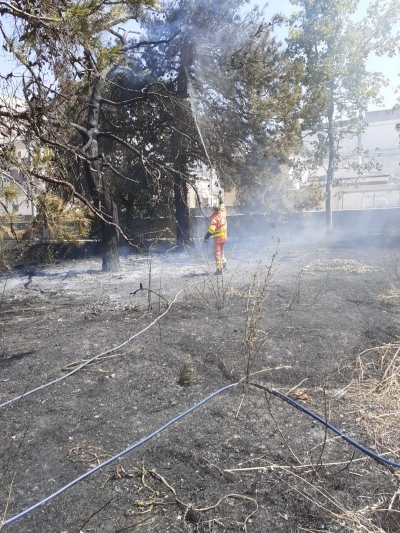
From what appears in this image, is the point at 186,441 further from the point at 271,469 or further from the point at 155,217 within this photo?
the point at 155,217

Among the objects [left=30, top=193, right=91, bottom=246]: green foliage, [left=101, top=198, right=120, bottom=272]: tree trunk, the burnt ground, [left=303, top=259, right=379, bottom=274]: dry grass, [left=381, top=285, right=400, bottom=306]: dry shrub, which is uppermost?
[left=30, top=193, right=91, bottom=246]: green foliage

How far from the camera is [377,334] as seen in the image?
5117 mm

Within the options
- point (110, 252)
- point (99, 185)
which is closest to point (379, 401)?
point (99, 185)

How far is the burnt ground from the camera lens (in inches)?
94.8

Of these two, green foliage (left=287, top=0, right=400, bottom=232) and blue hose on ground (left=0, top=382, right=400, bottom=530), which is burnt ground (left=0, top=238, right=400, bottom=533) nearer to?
blue hose on ground (left=0, top=382, right=400, bottom=530)

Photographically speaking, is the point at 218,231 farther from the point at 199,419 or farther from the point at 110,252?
the point at 199,419

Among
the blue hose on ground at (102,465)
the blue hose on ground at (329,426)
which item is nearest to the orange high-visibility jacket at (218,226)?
the blue hose on ground at (329,426)

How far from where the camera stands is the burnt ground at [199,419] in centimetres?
241

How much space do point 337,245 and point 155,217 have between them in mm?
6518

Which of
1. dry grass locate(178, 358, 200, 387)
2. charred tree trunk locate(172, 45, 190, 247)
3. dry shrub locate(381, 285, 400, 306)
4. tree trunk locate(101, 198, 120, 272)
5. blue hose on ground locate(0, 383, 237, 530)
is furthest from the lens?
charred tree trunk locate(172, 45, 190, 247)

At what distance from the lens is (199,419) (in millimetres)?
3357

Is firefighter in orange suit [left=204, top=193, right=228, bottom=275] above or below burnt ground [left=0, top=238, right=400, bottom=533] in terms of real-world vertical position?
above

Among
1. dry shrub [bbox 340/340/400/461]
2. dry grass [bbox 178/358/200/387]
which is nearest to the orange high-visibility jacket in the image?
dry shrub [bbox 340/340/400/461]

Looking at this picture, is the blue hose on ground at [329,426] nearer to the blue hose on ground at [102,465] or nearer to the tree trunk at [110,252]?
the blue hose on ground at [102,465]
